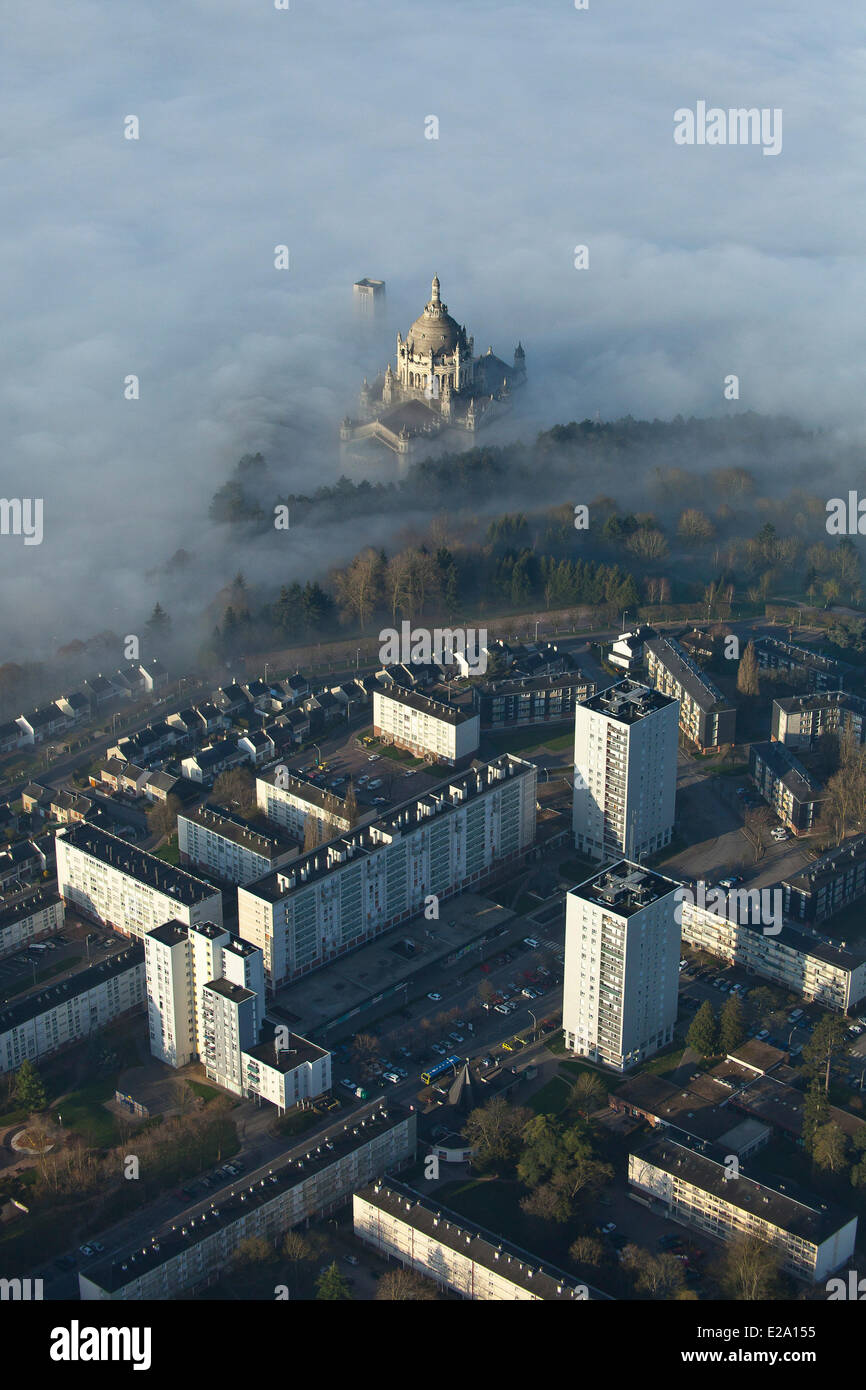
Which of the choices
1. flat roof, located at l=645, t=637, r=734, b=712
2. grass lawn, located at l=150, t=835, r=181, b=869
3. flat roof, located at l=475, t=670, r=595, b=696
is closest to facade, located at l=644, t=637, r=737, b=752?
flat roof, located at l=645, t=637, r=734, b=712

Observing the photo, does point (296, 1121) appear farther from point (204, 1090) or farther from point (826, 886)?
point (826, 886)

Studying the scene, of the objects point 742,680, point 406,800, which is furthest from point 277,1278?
point 742,680

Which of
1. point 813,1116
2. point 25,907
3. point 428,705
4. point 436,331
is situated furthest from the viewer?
point 436,331

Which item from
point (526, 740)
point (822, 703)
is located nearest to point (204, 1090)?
point (526, 740)

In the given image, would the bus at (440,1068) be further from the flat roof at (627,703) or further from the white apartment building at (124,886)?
the flat roof at (627,703)

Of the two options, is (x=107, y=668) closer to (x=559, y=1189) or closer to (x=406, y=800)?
(x=406, y=800)

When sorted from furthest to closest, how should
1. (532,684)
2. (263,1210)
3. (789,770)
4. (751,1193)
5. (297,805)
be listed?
(532,684), (789,770), (297,805), (751,1193), (263,1210)

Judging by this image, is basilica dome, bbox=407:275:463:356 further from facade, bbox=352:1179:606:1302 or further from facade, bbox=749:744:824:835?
facade, bbox=352:1179:606:1302
